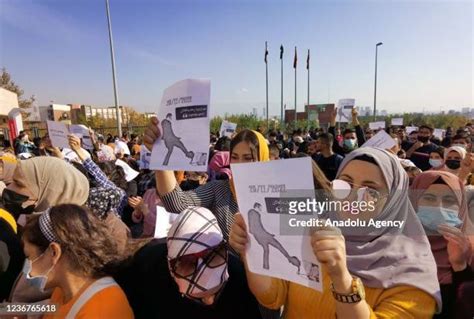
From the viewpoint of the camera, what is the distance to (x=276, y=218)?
107 centimetres

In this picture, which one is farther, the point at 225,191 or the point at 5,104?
the point at 5,104

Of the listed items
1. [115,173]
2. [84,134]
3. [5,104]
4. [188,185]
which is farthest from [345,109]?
[5,104]

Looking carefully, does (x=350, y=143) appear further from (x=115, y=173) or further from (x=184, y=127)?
(x=184, y=127)

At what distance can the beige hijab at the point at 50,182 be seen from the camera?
7.22 feet

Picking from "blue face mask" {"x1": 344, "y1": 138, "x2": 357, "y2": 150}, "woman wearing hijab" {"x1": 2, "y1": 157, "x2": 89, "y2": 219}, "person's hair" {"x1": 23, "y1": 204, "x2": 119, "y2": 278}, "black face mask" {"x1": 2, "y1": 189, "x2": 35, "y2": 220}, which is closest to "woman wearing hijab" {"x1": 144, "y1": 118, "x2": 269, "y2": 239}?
"person's hair" {"x1": 23, "y1": 204, "x2": 119, "y2": 278}

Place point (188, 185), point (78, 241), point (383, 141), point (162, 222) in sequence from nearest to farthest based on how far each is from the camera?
point (78, 241) → point (162, 222) → point (188, 185) → point (383, 141)

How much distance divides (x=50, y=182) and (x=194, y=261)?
1544mm

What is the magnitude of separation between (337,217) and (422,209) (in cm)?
100

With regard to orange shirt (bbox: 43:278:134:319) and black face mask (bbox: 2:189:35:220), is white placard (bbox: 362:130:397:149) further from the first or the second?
black face mask (bbox: 2:189:35:220)

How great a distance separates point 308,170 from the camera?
964 mm

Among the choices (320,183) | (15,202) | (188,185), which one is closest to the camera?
(320,183)

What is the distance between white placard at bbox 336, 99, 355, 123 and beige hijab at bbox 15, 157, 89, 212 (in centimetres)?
680

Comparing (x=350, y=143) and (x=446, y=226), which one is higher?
(x=446, y=226)

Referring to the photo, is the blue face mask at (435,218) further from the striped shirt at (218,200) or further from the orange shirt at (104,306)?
the orange shirt at (104,306)
